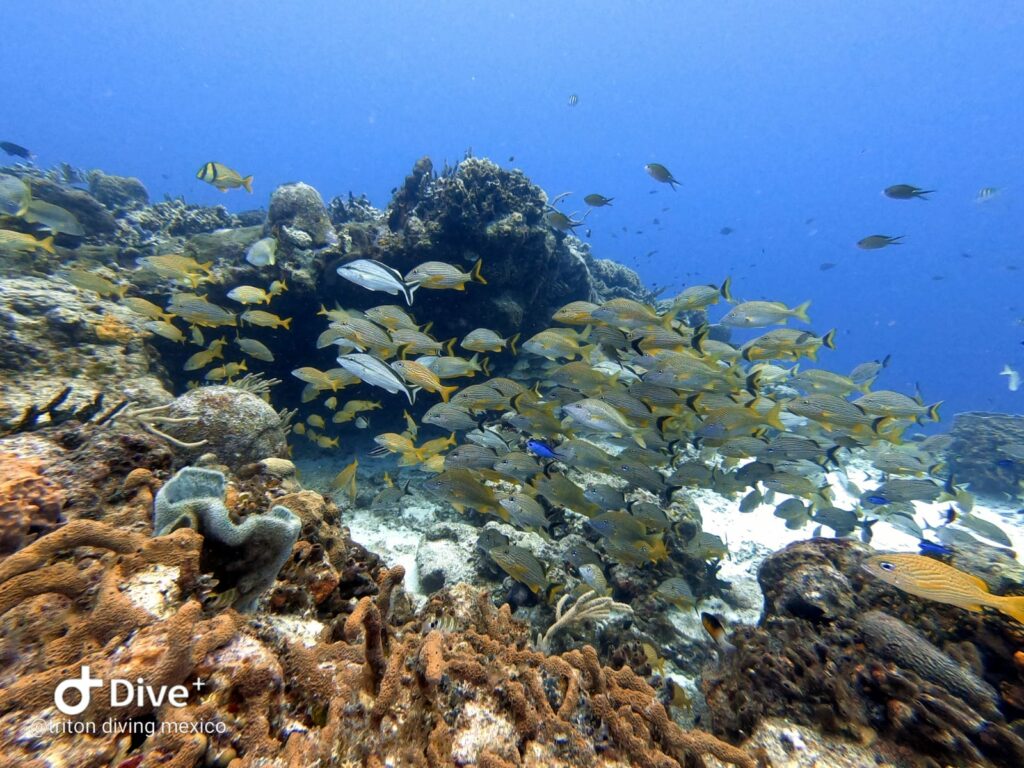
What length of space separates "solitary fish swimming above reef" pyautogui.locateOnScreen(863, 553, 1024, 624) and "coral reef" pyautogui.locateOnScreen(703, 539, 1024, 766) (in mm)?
379

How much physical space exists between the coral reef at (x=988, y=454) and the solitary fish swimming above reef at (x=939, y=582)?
13875 mm

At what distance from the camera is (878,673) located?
2830mm

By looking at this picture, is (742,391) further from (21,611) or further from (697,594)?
(21,611)

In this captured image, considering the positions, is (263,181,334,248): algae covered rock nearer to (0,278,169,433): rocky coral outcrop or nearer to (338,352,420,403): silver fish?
(0,278,169,433): rocky coral outcrop

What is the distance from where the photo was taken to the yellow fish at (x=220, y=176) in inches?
304

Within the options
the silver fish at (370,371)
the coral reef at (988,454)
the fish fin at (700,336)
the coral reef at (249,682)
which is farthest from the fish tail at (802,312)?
the coral reef at (988,454)

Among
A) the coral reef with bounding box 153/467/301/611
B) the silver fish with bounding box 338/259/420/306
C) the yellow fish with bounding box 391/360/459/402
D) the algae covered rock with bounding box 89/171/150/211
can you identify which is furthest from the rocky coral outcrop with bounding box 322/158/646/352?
the algae covered rock with bounding box 89/171/150/211

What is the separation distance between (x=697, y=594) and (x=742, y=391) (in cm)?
295

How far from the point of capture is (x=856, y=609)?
351cm

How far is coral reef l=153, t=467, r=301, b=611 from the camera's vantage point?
2.19 meters

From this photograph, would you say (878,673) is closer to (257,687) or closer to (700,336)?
(257,687)

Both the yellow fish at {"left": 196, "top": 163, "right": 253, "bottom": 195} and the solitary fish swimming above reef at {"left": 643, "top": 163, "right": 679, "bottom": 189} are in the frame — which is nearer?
the yellow fish at {"left": 196, "top": 163, "right": 253, "bottom": 195}

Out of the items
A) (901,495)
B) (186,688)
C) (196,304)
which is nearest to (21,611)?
(186,688)

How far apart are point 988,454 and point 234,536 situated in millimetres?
20985
